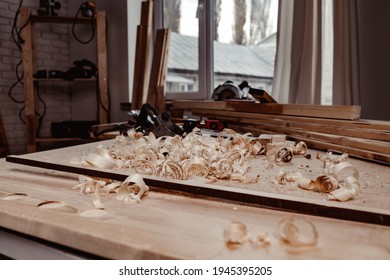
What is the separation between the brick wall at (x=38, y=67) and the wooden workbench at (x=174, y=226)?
10.1ft

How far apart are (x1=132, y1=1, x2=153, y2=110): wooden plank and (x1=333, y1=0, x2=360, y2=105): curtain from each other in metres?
1.53

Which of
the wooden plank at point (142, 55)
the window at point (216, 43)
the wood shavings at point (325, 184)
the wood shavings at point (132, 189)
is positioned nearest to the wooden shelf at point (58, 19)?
the wooden plank at point (142, 55)

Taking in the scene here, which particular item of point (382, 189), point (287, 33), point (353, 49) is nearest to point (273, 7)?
point (287, 33)

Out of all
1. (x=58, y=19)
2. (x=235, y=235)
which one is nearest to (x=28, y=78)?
(x=58, y=19)

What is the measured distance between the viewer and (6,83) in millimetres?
3332

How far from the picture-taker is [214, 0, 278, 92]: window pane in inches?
109

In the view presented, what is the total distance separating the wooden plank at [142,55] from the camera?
2.94 meters

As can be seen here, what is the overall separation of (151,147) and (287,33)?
169 cm

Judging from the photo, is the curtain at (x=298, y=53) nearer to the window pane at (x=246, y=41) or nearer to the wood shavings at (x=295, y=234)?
the window pane at (x=246, y=41)

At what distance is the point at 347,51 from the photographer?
1.98 m

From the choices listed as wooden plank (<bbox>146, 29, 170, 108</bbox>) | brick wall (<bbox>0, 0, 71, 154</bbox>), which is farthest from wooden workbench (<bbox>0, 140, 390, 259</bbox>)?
brick wall (<bbox>0, 0, 71, 154</bbox>)

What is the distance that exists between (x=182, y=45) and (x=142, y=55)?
0.50m

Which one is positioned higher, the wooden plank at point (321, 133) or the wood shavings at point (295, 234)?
the wooden plank at point (321, 133)
